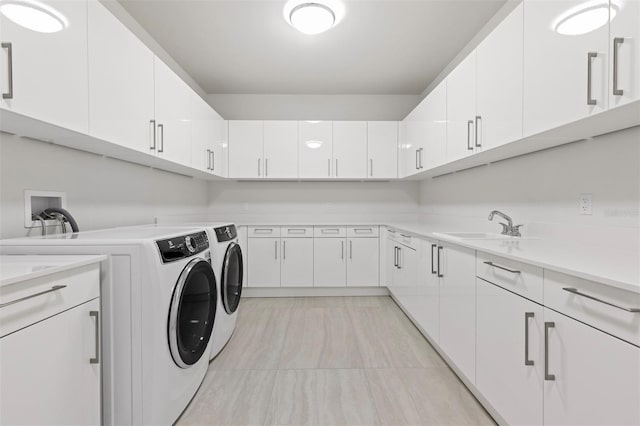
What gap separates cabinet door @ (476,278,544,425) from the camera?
119 centimetres

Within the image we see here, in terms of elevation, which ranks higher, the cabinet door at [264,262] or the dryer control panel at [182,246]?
the dryer control panel at [182,246]

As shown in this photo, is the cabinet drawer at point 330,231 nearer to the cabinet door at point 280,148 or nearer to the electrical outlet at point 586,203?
the cabinet door at point 280,148

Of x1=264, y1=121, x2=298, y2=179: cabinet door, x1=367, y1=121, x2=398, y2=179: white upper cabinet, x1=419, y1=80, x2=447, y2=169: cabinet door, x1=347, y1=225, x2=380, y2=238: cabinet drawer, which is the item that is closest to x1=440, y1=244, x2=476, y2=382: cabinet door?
x1=419, y1=80, x2=447, y2=169: cabinet door

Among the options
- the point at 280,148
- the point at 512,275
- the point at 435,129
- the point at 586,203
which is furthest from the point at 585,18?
the point at 280,148

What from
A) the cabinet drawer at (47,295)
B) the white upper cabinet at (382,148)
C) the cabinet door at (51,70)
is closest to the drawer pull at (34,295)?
the cabinet drawer at (47,295)

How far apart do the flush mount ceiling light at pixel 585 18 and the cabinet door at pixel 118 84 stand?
81.9 inches

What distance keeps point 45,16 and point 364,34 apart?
2254mm

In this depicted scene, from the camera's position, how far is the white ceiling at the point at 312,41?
2377 millimetres

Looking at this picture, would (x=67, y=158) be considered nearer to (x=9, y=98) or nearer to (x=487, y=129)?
(x=9, y=98)

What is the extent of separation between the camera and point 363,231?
373 centimetres

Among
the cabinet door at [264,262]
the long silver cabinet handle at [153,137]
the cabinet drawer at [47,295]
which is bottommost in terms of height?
the cabinet door at [264,262]

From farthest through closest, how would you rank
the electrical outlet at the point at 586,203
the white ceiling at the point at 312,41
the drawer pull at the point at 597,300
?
1. the white ceiling at the point at 312,41
2. the electrical outlet at the point at 586,203
3. the drawer pull at the point at 597,300

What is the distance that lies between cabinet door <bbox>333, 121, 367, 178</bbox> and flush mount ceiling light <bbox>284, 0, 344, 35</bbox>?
5.35ft

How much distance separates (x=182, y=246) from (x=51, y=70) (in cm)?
91
